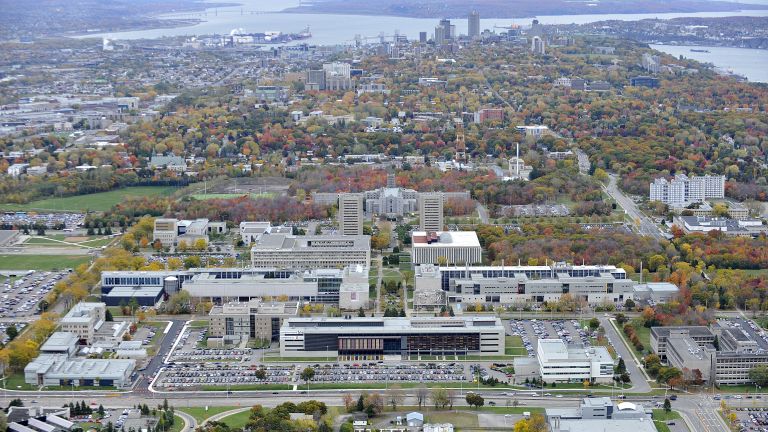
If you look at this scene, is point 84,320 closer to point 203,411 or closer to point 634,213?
point 203,411

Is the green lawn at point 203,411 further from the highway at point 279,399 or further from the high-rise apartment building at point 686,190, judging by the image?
the high-rise apartment building at point 686,190

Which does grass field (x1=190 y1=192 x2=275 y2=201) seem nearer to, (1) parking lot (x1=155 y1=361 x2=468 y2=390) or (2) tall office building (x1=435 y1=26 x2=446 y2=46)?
(1) parking lot (x1=155 y1=361 x2=468 y2=390)

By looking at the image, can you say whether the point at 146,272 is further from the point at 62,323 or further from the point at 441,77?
the point at 441,77

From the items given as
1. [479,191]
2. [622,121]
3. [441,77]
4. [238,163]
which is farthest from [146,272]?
[441,77]

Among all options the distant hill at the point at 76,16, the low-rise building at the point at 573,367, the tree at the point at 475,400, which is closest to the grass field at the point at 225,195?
the low-rise building at the point at 573,367

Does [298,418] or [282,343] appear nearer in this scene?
[298,418]

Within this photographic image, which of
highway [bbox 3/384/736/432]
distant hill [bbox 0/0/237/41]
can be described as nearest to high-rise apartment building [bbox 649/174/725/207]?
highway [bbox 3/384/736/432]
